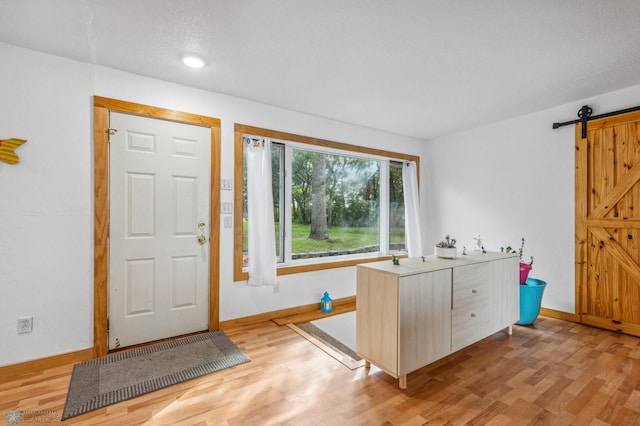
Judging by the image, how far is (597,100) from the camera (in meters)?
3.18

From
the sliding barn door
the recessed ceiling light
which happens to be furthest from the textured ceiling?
the sliding barn door

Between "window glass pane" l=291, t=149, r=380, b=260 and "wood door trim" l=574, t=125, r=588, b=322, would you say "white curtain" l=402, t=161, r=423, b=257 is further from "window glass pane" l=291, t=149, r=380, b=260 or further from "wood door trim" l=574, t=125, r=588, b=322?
"wood door trim" l=574, t=125, r=588, b=322

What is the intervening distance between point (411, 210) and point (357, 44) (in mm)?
2991

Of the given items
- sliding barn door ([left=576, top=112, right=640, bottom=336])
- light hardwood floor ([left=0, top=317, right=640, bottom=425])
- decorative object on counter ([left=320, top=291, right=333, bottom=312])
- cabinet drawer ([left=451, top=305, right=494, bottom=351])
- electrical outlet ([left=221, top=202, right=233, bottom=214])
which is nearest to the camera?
light hardwood floor ([left=0, top=317, right=640, bottom=425])

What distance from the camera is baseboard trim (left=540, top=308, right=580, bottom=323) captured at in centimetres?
331

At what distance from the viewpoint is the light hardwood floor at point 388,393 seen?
5.81 ft

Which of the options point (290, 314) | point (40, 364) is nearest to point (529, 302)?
point (290, 314)

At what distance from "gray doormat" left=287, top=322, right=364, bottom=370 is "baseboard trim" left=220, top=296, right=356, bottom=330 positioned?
22 centimetres

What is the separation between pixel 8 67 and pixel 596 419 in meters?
4.49

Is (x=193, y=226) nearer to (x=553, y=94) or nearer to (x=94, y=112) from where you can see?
(x=94, y=112)

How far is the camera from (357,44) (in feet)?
7.20

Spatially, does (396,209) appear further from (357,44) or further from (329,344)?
(357,44)

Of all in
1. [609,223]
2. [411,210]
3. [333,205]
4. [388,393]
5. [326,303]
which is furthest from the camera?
[411,210]

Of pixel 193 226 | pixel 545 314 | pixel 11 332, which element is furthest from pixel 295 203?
pixel 545 314
